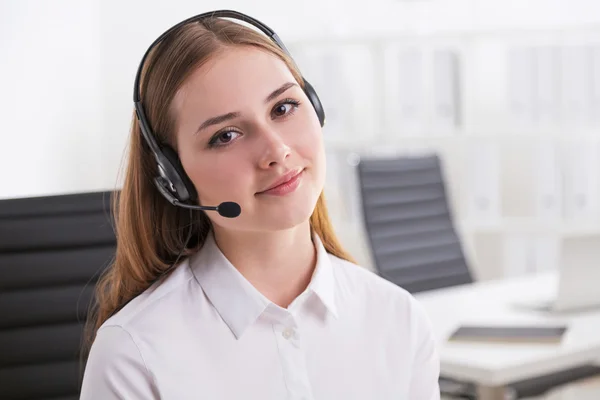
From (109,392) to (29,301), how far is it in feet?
1.94

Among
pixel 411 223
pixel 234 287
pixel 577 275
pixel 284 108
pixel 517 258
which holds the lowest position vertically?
pixel 517 258

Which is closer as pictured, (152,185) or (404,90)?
(152,185)

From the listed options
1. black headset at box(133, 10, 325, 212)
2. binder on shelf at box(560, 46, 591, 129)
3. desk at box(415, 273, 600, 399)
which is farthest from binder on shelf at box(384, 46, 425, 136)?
black headset at box(133, 10, 325, 212)

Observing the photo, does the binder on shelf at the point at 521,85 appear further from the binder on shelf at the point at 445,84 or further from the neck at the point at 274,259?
the neck at the point at 274,259

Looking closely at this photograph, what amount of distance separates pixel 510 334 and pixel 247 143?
3.78 feet

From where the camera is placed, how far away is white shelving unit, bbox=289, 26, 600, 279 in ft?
12.3

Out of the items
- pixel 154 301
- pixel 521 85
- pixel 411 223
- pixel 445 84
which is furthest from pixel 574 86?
pixel 154 301

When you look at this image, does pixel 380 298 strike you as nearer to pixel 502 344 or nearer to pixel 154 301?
pixel 154 301

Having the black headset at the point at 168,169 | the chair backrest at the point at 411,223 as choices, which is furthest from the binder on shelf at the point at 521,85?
the black headset at the point at 168,169

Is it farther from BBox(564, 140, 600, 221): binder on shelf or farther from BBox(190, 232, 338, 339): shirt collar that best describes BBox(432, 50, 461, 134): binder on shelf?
BBox(190, 232, 338, 339): shirt collar

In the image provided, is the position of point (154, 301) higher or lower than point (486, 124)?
higher

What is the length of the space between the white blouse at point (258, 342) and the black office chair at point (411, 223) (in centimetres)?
170

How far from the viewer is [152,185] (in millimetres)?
1171

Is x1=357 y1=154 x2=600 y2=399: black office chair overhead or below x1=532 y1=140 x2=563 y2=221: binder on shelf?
overhead
